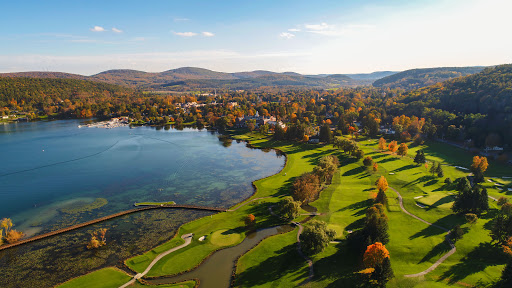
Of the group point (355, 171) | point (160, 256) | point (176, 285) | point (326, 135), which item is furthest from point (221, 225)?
point (326, 135)

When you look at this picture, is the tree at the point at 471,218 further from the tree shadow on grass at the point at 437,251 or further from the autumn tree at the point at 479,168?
the autumn tree at the point at 479,168

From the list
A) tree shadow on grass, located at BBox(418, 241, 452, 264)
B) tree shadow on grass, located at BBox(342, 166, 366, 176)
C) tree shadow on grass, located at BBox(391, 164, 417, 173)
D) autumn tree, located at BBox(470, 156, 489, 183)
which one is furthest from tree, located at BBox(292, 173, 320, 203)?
autumn tree, located at BBox(470, 156, 489, 183)

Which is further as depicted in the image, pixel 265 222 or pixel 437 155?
pixel 437 155

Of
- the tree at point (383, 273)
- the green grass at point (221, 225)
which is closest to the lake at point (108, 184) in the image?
the green grass at point (221, 225)

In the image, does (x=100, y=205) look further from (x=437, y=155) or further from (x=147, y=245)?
(x=437, y=155)

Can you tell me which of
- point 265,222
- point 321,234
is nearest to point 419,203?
point 321,234

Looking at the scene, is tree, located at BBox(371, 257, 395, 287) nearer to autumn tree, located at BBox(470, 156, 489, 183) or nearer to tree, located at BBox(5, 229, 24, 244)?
autumn tree, located at BBox(470, 156, 489, 183)

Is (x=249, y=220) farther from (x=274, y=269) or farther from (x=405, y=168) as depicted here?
(x=405, y=168)

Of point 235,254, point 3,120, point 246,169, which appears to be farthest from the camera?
point 3,120
